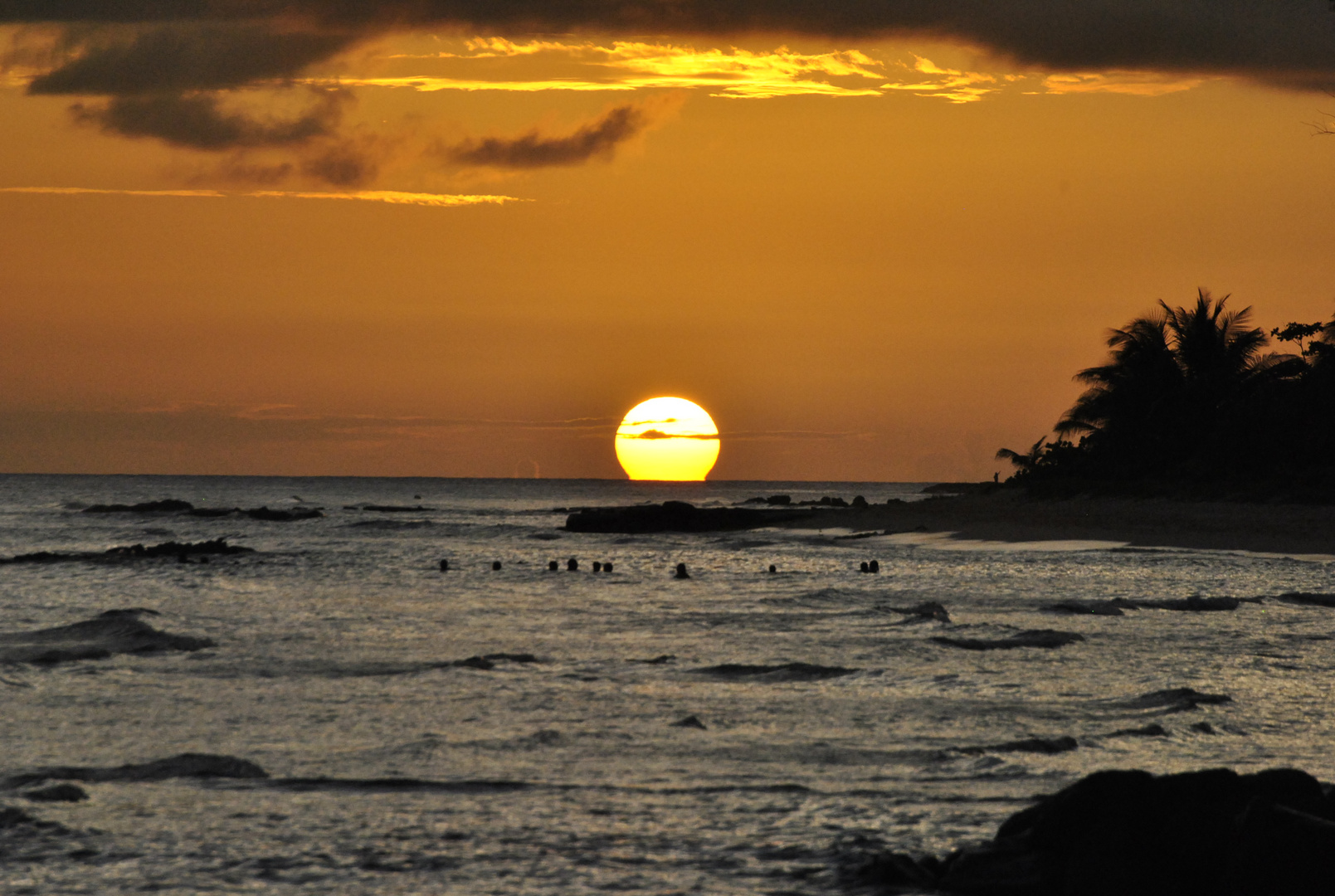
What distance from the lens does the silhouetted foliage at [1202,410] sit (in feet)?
165

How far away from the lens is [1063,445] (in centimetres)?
6675

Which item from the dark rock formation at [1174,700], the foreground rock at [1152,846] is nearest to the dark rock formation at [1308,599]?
the dark rock formation at [1174,700]

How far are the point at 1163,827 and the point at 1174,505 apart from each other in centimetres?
4525

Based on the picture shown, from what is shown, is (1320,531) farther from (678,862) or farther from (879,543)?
(678,862)

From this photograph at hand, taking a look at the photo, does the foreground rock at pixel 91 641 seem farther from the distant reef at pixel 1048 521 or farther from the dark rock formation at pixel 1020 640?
the distant reef at pixel 1048 521

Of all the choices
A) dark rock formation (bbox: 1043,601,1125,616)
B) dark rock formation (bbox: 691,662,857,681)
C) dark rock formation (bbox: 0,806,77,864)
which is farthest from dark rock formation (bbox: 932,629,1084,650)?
dark rock formation (bbox: 0,806,77,864)

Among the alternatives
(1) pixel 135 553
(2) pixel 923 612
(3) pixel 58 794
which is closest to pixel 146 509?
(1) pixel 135 553

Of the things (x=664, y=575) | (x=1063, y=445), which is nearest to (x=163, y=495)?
(x=1063, y=445)

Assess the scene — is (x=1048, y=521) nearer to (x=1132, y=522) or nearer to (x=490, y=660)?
(x=1132, y=522)

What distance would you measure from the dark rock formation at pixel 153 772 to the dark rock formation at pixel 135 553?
34848mm

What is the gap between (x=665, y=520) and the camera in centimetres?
6694

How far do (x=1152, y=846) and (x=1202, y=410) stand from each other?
5232cm

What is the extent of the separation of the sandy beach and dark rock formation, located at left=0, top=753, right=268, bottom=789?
118 feet

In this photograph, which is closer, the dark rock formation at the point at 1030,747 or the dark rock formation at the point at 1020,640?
the dark rock formation at the point at 1030,747
